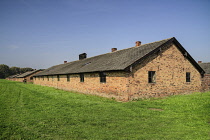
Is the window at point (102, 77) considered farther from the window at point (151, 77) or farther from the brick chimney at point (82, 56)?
the brick chimney at point (82, 56)

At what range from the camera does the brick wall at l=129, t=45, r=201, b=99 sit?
12.9 m

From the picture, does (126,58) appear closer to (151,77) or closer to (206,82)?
(151,77)

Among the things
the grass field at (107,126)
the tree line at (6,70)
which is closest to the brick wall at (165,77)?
the grass field at (107,126)

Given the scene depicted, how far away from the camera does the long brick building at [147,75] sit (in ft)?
41.3

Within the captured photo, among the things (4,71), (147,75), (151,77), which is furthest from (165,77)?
(4,71)

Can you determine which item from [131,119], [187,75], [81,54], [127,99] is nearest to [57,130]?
[131,119]

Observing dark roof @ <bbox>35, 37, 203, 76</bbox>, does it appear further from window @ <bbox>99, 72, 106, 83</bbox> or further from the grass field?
the grass field

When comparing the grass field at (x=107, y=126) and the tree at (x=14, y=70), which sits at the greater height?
the tree at (x=14, y=70)

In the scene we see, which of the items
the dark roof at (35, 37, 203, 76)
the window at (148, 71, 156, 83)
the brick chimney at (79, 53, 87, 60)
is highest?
the brick chimney at (79, 53, 87, 60)

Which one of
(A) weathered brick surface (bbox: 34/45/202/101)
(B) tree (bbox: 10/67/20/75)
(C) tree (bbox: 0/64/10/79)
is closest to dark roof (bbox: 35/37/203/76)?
(A) weathered brick surface (bbox: 34/45/202/101)

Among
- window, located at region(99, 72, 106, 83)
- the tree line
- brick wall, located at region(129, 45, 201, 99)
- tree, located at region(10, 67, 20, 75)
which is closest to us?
brick wall, located at region(129, 45, 201, 99)

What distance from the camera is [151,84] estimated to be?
1371 cm

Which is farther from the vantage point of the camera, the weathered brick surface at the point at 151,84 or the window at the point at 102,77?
the window at the point at 102,77

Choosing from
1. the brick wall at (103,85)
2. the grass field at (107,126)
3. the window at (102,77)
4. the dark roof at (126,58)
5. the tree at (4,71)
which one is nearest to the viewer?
the grass field at (107,126)
